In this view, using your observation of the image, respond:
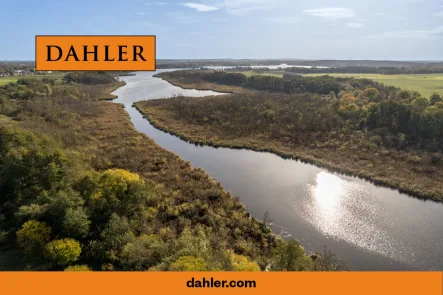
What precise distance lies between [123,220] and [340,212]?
2192 centimetres

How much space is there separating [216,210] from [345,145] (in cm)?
2988

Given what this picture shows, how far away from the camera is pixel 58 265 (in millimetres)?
19328

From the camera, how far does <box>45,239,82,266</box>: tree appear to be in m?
18.9

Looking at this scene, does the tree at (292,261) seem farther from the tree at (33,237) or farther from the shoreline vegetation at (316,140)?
the shoreline vegetation at (316,140)

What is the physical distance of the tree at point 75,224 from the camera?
67.3ft

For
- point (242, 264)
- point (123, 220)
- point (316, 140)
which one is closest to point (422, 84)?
point (316, 140)

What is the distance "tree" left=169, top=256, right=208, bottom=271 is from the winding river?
12.3 meters

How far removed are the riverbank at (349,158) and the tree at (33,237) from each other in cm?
3483

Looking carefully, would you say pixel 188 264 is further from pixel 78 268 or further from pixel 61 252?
pixel 61 252

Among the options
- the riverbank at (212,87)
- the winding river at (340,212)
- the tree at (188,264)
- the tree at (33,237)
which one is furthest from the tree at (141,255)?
the riverbank at (212,87)

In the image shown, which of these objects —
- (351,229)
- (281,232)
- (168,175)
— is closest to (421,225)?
(351,229)

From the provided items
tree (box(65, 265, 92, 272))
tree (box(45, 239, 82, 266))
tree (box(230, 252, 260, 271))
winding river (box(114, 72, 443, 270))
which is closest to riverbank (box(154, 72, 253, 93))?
winding river (box(114, 72, 443, 270))

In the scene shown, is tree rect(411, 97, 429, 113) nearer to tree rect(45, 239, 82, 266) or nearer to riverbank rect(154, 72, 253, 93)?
tree rect(45, 239, 82, 266)

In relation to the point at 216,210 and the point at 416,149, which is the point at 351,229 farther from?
the point at 416,149
